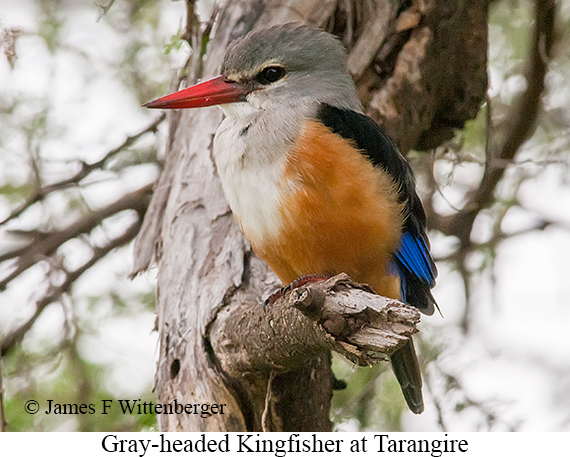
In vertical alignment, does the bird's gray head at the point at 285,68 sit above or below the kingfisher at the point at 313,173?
above

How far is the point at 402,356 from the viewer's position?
3.11 meters

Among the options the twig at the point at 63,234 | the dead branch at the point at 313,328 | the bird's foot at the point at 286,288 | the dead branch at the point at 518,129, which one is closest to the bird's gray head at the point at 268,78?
the bird's foot at the point at 286,288

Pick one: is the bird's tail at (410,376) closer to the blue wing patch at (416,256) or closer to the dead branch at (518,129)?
the blue wing patch at (416,256)

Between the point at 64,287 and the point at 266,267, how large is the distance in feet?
4.70

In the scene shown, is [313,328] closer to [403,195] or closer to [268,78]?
[403,195]

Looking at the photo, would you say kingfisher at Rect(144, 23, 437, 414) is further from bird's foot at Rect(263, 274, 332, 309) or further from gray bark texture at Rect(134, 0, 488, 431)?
gray bark texture at Rect(134, 0, 488, 431)

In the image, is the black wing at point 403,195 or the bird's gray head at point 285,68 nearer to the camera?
the black wing at point 403,195

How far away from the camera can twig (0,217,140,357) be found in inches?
155

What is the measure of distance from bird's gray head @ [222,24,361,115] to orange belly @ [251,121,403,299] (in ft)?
1.05

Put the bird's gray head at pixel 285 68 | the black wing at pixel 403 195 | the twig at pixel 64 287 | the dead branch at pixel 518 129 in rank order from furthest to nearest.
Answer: the dead branch at pixel 518 129 → the twig at pixel 64 287 → the bird's gray head at pixel 285 68 → the black wing at pixel 403 195

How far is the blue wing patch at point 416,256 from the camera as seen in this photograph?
10.2 feet

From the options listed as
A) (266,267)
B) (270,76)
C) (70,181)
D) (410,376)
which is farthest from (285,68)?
(70,181)

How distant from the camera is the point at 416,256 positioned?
3158 mm

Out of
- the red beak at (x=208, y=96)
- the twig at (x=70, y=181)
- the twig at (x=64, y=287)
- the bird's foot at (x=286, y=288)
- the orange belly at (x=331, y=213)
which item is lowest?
the twig at (x=64, y=287)
